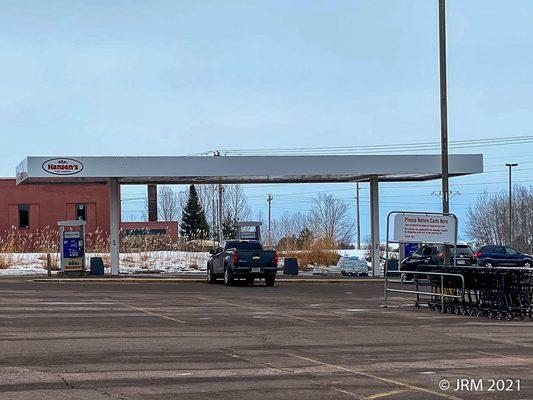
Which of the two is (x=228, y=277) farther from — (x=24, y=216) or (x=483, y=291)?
(x=24, y=216)

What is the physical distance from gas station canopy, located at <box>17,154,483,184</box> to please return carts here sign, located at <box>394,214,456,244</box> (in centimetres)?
1581

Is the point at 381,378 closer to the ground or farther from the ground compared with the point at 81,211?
closer to the ground

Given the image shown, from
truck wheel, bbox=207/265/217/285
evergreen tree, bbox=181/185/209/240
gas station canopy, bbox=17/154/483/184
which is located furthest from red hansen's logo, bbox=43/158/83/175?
evergreen tree, bbox=181/185/209/240

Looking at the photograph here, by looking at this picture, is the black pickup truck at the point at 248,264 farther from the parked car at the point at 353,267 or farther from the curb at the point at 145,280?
the parked car at the point at 353,267

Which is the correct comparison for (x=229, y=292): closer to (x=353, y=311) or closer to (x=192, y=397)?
(x=353, y=311)

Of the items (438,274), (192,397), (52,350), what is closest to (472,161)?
(438,274)

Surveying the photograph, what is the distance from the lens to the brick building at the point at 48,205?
2785 inches

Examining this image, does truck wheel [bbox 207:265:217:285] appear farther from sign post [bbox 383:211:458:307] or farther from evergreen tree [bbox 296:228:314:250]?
evergreen tree [bbox 296:228:314:250]

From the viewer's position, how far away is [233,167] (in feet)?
127

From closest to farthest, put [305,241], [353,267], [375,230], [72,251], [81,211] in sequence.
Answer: [72,251], [375,230], [353,267], [305,241], [81,211]

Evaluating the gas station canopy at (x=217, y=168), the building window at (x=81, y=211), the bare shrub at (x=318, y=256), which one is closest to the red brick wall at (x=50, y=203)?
the building window at (x=81, y=211)

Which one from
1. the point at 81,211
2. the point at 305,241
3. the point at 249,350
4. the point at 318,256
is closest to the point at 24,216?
the point at 81,211

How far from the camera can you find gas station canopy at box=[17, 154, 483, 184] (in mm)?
37594

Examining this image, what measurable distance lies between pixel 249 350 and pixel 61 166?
25.4 metres
